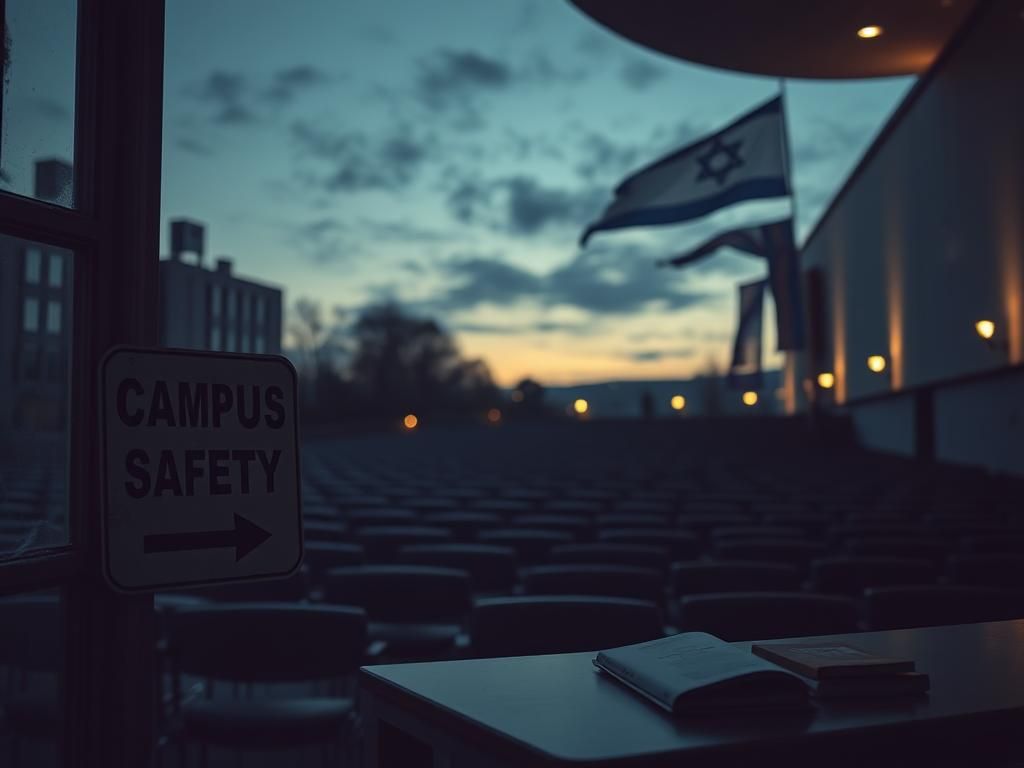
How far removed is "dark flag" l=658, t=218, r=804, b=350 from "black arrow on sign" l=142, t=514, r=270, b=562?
1510 cm

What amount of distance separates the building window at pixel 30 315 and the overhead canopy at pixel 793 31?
46.9ft

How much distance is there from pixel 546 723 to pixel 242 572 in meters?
0.67

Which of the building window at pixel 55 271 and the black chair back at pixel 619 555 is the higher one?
the building window at pixel 55 271

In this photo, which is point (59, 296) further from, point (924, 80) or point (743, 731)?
point (924, 80)

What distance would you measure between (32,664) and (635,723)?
2069 millimetres

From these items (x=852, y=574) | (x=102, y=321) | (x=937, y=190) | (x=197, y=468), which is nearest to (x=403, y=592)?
(x=852, y=574)

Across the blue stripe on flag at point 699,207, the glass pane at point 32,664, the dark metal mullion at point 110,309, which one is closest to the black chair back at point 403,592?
the glass pane at point 32,664

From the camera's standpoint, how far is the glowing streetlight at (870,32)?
1546 centimetres

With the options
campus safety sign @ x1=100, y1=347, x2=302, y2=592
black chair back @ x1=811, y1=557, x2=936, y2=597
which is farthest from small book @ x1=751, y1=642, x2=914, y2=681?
black chair back @ x1=811, y1=557, x2=936, y2=597

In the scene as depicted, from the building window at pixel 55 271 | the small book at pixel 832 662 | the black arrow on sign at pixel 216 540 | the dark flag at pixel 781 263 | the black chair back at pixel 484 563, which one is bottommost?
the black chair back at pixel 484 563

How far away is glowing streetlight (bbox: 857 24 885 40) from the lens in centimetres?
1546

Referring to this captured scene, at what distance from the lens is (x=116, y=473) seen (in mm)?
1599

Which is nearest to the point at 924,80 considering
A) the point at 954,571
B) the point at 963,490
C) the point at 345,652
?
the point at 963,490

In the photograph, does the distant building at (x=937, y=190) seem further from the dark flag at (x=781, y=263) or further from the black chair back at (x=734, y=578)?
the black chair back at (x=734, y=578)
